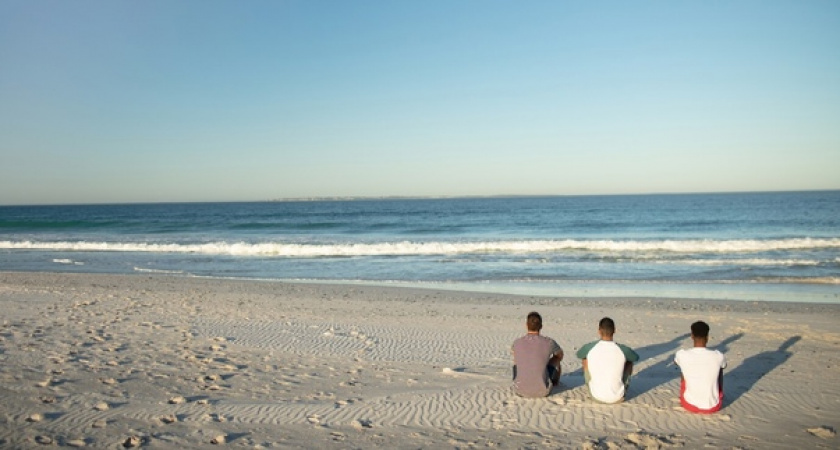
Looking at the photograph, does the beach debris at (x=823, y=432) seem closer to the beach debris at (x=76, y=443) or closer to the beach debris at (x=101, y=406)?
the beach debris at (x=76, y=443)

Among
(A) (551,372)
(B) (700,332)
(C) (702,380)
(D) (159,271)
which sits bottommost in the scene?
(D) (159,271)

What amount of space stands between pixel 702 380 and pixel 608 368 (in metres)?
0.89

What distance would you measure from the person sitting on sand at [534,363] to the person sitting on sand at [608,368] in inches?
14.1

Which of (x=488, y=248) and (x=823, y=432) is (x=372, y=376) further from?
(x=488, y=248)

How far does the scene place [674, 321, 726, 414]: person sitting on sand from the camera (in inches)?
228

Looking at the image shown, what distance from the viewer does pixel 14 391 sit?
A: 237 inches

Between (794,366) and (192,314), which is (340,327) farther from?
(794,366)

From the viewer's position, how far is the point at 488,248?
28422mm

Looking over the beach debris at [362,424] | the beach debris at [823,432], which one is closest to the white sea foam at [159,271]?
the beach debris at [362,424]

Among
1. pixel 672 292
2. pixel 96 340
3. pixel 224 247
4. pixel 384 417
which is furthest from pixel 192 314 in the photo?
pixel 224 247

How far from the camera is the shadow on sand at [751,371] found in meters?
6.66

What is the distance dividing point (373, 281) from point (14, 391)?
12286mm

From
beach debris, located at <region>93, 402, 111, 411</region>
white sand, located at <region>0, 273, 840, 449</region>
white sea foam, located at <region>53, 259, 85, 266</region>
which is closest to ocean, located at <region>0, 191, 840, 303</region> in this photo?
white sea foam, located at <region>53, 259, 85, 266</region>

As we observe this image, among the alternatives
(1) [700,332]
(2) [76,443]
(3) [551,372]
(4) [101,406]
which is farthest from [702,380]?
(4) [101,406]
